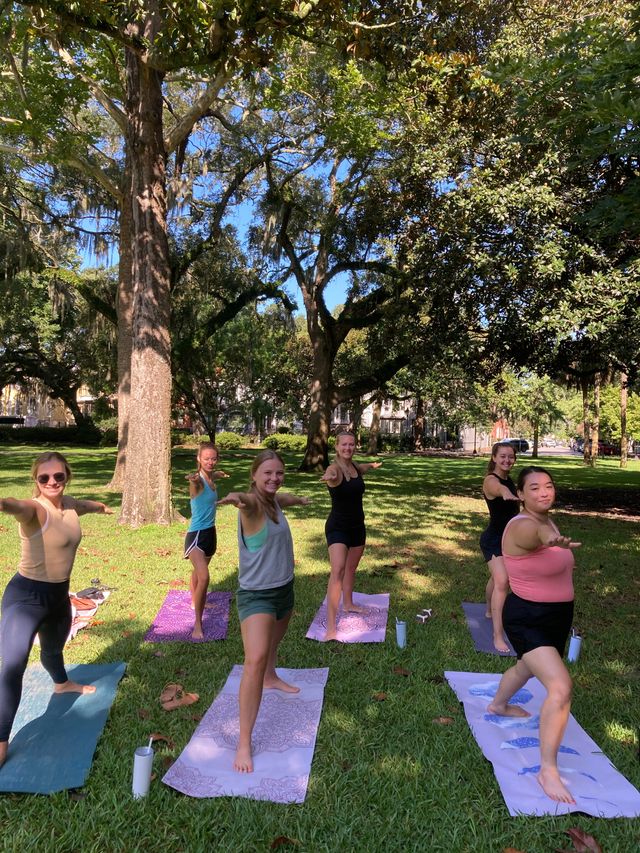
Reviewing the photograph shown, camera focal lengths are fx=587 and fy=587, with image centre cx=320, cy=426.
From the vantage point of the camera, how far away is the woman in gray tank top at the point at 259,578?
3311mm

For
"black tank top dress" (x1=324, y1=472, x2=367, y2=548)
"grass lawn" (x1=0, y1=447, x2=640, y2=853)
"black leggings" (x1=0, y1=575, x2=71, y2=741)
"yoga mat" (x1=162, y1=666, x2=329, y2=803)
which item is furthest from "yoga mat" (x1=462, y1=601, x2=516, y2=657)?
"black leggings" (x1=0, y1=575, x2=71, y2=741)

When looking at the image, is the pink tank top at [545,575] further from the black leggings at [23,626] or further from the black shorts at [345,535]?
the black leggings at [23,626]

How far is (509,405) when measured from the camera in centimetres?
4666

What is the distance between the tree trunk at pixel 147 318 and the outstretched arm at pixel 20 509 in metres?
6.69

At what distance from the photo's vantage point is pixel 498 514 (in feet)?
18.1

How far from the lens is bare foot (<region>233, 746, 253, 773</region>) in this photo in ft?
10.8

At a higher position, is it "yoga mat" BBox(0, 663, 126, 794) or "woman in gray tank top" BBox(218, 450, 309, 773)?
"woman in gray tank top" BBox(218, 450, 309, 773)

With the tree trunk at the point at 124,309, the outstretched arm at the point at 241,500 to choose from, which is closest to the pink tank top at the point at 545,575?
the outstretched arm at the point at 241,500

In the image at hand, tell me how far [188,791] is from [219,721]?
0.74 m

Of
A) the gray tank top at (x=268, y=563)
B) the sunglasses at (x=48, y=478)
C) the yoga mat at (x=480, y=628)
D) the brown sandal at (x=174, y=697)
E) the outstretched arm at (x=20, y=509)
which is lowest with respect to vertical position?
the yoga mat at (x=480, y=628)

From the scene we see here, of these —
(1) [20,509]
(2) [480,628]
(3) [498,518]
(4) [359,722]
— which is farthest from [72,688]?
(3) [498,518]

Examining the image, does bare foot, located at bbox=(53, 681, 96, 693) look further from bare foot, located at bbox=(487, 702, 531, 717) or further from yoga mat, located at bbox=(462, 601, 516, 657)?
yoga mat, located at bbox=(462, 601, 516, 657)

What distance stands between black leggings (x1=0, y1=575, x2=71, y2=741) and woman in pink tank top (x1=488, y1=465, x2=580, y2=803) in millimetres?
2681

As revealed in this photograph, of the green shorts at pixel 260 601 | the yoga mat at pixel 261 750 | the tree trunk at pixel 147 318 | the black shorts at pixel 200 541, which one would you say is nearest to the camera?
the yoga mat at pixel 261 750
